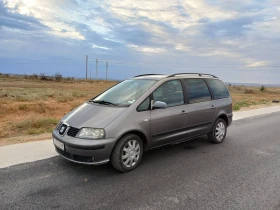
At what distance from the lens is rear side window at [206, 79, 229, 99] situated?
585 cm

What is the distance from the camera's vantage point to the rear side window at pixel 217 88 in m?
5.85

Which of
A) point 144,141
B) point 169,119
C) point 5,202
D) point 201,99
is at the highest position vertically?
point 201,99

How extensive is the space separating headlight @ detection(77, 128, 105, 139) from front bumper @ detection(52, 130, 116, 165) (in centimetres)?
6

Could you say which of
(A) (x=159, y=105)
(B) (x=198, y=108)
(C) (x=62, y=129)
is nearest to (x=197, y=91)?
(B) (x=198, y=108)

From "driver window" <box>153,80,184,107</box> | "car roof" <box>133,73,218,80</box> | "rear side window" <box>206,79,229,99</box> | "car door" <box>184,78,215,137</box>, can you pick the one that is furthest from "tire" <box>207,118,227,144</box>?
"driver window" <box>153,80,184,107</box>

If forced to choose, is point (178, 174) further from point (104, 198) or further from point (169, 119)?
point (104, 198)

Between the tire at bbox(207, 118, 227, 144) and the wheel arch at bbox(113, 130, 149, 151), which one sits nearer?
the wheel arch at bbox(113, 130, 149, 151)

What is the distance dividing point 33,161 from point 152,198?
2451 mm

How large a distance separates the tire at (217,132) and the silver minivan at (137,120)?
0.02 meters

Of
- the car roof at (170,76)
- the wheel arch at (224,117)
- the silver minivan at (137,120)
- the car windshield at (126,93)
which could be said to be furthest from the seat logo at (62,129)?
the wheel arch at (224,117)

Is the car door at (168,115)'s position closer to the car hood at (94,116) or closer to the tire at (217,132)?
the car hood at (94,116)

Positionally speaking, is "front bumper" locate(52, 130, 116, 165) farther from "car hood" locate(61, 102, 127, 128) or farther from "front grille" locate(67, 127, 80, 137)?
"car hood" locate(61, 102, 127, 128)

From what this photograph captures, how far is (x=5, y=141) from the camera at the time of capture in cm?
575

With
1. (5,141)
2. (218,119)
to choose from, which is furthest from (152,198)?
(5,141)
